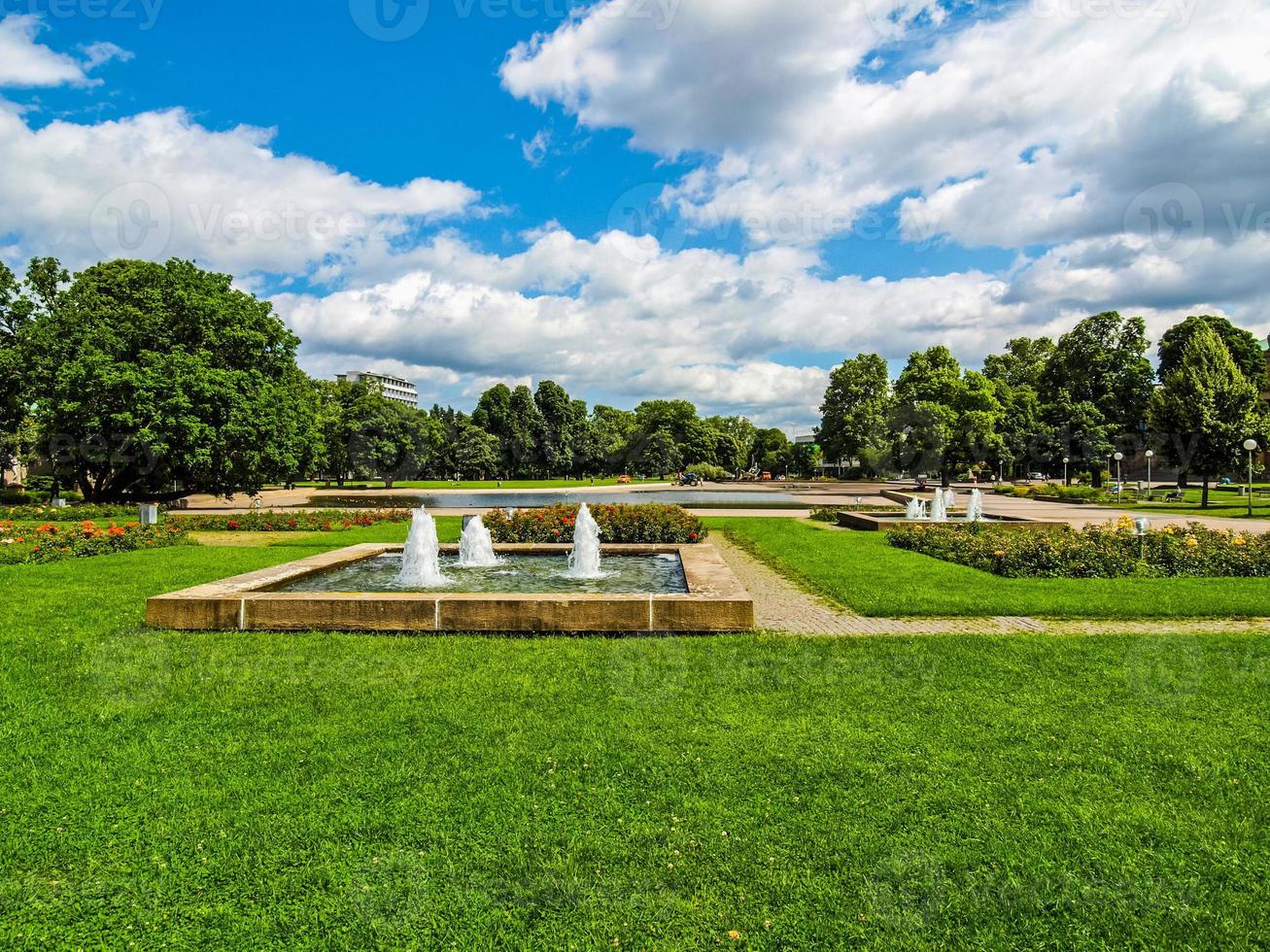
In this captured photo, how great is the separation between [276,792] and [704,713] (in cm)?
275

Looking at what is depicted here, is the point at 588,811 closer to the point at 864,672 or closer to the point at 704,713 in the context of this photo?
the point at 704,713

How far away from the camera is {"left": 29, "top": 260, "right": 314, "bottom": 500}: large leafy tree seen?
2472 cm

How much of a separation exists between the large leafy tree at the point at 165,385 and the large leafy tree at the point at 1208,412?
3710 centimetres

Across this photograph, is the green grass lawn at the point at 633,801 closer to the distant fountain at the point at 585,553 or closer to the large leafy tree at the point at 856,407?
the distant fountain at the point at 585,553

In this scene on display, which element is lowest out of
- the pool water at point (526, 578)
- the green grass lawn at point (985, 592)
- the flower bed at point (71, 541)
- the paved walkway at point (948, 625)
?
the paved walkway at point (948, 625)

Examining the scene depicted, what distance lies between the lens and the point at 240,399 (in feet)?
86.3

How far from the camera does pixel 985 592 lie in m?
10.1

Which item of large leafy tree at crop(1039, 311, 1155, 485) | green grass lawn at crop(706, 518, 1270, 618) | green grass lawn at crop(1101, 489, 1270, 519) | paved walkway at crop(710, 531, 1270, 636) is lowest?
green grass lawn at crop(1101, 489, 1270, 519)

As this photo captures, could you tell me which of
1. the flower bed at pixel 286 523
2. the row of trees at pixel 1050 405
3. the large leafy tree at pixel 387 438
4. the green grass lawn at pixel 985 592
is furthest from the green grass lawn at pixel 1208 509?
the large leafy tree at pixel 387 438

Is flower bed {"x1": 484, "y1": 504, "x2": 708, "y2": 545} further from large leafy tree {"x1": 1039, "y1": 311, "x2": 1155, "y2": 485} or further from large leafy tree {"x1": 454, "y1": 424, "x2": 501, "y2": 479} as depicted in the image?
large leafy tree {"x1": 454, "y1": 424, "x2": 501, "y2": 479}

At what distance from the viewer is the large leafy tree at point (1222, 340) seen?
189 feet

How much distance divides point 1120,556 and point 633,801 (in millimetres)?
11465

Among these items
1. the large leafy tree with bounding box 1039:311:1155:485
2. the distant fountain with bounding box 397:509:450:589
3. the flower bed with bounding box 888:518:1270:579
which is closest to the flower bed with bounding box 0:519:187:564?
the distant fountain with bounding box 397:509:450:589

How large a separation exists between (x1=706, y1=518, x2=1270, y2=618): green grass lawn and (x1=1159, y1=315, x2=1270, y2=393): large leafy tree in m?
58.8
